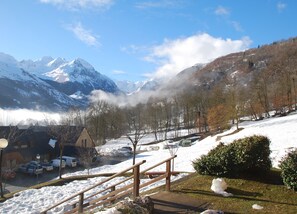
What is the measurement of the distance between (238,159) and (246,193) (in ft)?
6.22

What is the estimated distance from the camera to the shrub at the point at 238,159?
41.6 ft

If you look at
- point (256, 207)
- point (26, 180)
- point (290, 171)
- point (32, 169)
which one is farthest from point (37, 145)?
point (256, 207)

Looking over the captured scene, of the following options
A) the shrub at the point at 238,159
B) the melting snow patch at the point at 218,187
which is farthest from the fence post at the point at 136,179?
the shrub at the point at 238,159

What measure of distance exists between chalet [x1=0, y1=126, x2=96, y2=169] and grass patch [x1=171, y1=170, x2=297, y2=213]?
35074 mm

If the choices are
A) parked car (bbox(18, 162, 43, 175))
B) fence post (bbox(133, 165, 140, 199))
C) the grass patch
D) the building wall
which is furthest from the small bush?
the building wall

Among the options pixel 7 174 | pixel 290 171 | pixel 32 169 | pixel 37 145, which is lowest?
pixel 32 169

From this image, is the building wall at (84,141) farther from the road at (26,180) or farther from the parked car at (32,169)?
the parked car at (32,169)

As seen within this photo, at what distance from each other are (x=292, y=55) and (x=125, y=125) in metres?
124

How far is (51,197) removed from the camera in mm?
18969

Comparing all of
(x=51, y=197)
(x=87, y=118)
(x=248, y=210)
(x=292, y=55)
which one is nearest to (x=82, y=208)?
(x=248, y=210)

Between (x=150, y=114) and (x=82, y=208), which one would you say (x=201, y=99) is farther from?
(x=82, y=208)

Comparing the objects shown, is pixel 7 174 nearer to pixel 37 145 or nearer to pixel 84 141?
pixel 37 145

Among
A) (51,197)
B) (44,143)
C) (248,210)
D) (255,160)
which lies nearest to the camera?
(248,210)

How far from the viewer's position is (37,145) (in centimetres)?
5294
